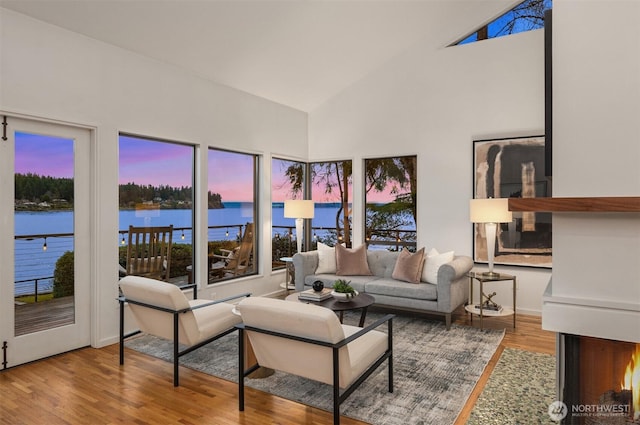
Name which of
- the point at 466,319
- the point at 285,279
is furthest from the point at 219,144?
the point at 466,319

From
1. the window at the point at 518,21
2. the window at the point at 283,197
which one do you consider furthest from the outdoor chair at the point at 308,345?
the window at the point at 518,21

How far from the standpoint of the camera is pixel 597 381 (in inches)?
62.1

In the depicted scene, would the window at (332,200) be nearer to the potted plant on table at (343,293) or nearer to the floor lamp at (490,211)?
the floor lamp at (490,211)

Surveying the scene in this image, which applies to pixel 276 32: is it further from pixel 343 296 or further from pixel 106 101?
pixel 343 296

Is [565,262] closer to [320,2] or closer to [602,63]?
[602,63]

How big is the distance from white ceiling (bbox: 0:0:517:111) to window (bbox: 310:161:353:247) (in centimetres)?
124

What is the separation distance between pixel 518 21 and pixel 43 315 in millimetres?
6671

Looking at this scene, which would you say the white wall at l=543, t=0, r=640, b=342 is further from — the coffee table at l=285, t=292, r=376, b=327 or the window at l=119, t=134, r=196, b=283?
the window at l=119, t=134, r=196, b=283

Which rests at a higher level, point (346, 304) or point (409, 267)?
point (409, 267)

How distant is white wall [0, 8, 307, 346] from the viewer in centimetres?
360

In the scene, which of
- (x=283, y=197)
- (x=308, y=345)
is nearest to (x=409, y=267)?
(x=283, y=197)

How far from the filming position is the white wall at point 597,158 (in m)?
1.46

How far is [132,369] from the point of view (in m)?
3.52

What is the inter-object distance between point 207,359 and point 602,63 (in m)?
3.65
